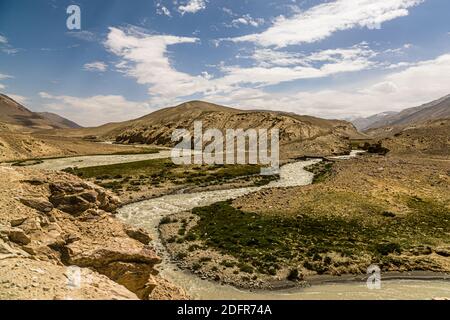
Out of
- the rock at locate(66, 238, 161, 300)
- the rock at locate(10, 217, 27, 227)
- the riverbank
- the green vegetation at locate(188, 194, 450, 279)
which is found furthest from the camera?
the green vegetation at locate(188, 194, 450, 279)

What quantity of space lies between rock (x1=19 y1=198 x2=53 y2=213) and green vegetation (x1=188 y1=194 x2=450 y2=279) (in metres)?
16.1

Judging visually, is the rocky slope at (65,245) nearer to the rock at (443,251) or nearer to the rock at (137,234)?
the rock at (137,234)

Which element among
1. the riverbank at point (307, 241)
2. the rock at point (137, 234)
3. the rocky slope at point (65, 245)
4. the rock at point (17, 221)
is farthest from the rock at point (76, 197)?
the riverbank at point (307, 241)

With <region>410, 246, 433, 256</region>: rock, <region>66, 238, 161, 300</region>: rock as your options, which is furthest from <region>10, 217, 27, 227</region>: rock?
<region>410, 246, 433, 256</region>: rock

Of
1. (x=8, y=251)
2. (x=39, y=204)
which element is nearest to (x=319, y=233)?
(x=39, y=204)

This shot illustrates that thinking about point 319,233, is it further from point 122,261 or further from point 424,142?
point 424,142

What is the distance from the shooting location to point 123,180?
67250 millimetres

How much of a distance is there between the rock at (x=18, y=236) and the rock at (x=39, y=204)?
2956mm

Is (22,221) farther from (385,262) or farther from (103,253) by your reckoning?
(385,262)

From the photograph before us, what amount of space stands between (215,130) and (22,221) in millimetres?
158821

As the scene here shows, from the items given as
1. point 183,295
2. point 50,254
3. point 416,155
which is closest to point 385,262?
point 183,295

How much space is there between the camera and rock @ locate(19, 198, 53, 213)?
58.5ft

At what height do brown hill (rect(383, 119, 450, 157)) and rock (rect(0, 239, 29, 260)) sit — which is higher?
brown hill (rect(383, 119, 450, 157))

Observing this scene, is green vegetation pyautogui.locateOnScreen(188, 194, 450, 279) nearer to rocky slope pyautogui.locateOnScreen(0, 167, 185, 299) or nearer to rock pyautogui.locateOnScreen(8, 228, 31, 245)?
rocky slope pyautogui.locateOnScreen(0, 167, 185, 299)
